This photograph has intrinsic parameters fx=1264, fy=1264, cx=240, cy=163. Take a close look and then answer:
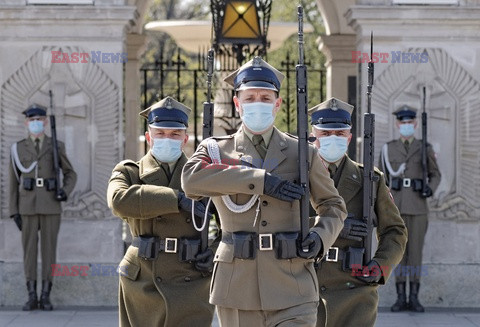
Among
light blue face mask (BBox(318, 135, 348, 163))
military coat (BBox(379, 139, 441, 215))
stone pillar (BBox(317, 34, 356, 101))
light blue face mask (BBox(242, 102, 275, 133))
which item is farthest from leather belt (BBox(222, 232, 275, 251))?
stone pillar (BBox(317, 34, 356, 101))

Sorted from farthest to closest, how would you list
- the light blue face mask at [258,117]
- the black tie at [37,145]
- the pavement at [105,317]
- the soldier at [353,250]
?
the black tie at [37,145]
the pavement at [105,317]
the soldier at [353,250]
the light blue face mask at [258,117]

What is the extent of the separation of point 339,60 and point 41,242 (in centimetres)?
518

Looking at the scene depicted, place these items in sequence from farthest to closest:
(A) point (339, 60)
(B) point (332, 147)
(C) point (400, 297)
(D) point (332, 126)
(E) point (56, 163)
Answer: (A) point (339, 60)
(C) point (400, 297)
(E) point (56, 163)
(D) point (332, 126)
(B) point (332, 147)

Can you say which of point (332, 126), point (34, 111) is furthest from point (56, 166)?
point (332, 126)

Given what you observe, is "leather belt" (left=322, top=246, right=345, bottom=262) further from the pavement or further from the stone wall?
the stone wall

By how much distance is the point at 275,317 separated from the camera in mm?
6176

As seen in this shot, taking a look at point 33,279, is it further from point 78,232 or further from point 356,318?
point 356,318

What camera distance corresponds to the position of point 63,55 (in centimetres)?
1238

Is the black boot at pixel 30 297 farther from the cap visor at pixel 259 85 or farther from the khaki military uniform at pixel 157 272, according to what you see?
the cap visor at pixel 259 85

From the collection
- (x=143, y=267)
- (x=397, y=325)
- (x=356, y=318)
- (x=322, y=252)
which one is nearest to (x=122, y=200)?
(x=143, y=267)

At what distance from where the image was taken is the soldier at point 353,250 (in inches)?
294

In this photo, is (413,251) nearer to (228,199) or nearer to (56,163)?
(56,163)

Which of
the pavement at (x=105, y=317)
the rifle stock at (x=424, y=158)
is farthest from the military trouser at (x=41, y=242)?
the rifle stock at (x=424, y=158)

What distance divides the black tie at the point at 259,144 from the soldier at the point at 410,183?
5.85 metres
